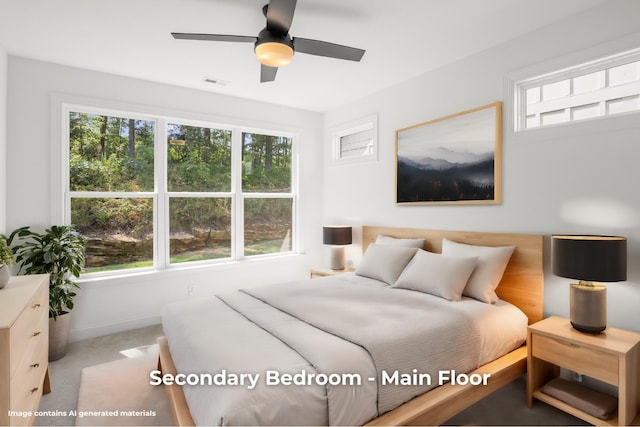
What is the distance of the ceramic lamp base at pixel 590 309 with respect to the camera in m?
2.13

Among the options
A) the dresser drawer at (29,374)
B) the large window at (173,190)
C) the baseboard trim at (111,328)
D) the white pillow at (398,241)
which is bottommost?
the baseboard trim at (111,328)

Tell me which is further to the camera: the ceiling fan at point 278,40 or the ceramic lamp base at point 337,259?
the ceramic lamp base at point 337,259

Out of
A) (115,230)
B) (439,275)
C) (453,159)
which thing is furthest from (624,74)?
(115,230)

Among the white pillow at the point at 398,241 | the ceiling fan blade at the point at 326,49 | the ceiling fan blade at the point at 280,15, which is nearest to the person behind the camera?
the ceiling fan blade at the point at 280,15

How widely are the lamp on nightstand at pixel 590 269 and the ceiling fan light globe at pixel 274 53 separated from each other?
6.95 feet

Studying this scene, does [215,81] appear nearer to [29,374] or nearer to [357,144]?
[357,144]

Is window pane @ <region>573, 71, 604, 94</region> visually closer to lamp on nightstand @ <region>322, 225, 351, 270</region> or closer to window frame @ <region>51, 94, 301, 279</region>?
lamp on nightstand @ <region>322, 225, 351, 270</region>

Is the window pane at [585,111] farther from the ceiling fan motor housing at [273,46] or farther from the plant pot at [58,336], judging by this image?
the plant pot at [58,336]

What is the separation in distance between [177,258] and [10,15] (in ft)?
8.56

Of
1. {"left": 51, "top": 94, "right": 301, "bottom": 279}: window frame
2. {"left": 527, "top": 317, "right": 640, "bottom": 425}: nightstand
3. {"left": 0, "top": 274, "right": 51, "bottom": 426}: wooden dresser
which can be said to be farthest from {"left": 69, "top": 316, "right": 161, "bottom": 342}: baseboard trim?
{"left": 527, "top": 317, "right": 640, "bottom": 425}: nightstand

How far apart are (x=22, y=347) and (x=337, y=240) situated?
3.10 metres

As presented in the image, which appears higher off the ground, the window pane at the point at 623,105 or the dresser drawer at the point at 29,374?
the window pane at the point at 623,105

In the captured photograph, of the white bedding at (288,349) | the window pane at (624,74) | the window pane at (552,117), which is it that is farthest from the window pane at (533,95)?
the white bedding at (288,349)

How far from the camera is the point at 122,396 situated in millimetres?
2406
